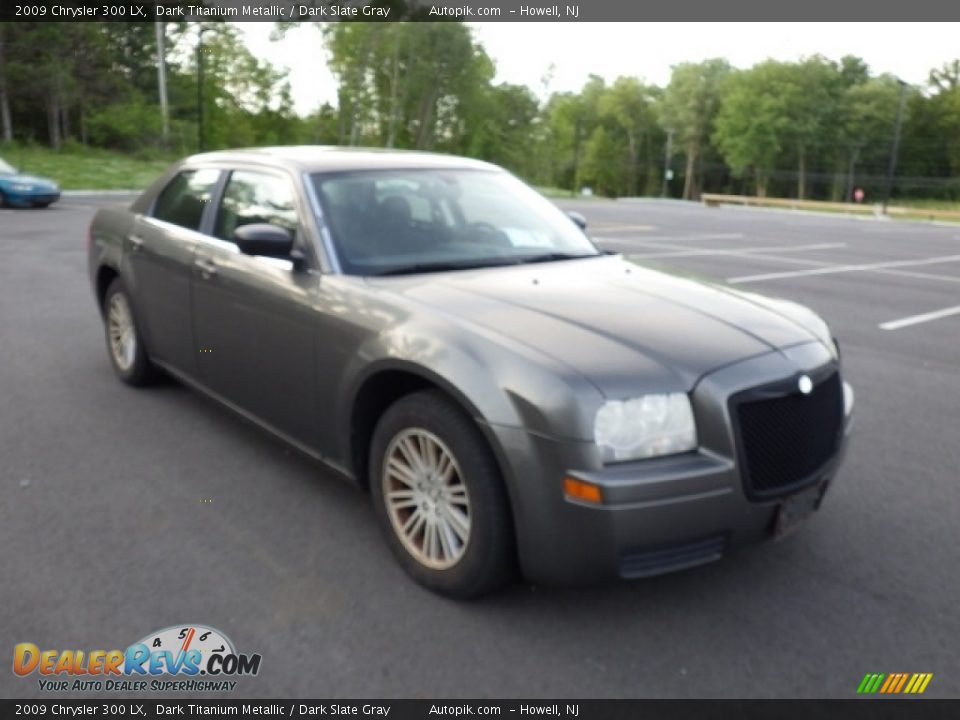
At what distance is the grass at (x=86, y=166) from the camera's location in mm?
33281

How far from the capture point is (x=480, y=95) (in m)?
70.8

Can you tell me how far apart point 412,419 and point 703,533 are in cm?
109

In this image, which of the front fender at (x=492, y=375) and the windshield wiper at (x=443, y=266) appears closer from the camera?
the front fender at (x=492, y=375)

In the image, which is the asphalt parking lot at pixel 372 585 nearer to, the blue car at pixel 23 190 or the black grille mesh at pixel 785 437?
the black grille mesh at pixel 785 437

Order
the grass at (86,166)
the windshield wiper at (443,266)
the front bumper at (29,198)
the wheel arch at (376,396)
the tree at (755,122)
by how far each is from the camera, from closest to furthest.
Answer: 1. the wheel arch at (376,396)
2. the windshield wiper at (443,266)
3. the front bumper at (29,198)
4. the grass at (86,166)
5. the tree at (755,122)

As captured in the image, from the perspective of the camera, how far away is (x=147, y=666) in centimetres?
285

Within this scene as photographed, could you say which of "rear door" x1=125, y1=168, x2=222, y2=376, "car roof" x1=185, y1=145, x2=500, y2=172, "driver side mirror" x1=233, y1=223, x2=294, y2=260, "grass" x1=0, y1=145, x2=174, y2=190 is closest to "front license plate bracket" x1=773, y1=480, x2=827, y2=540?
"driver side mirror" x1=233, y1=223, x2=294, y2=260

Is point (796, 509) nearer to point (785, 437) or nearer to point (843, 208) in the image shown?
point (785, 437)

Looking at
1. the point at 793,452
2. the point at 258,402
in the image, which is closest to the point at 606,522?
the point at 793,452

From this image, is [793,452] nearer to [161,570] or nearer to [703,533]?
[703,533]

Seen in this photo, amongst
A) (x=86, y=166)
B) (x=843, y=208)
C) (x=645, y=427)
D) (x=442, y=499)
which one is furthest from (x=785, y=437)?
(x=843, y=208)

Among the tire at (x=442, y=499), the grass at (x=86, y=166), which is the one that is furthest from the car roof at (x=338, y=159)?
the grass at (x=86, y=166)
